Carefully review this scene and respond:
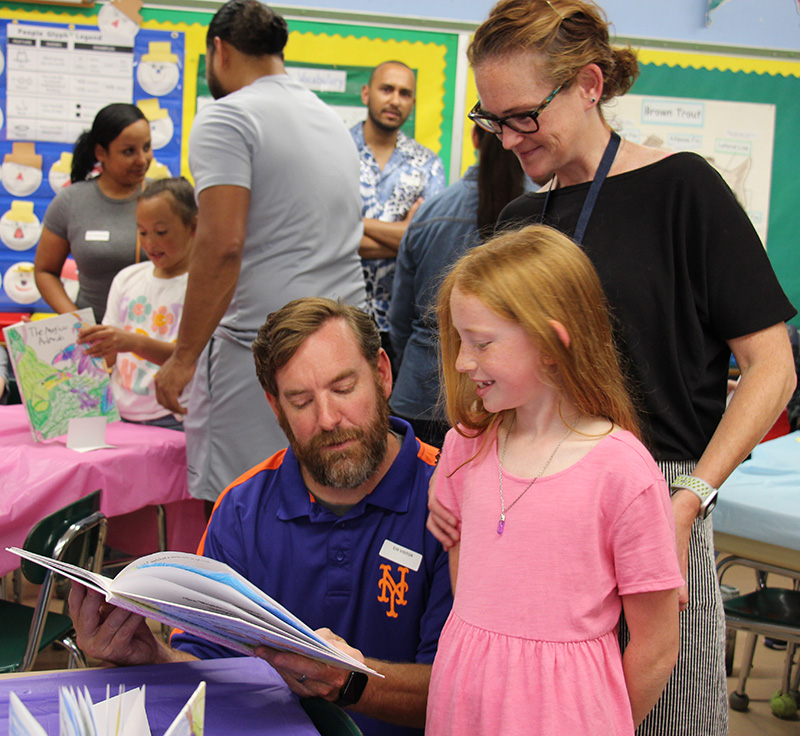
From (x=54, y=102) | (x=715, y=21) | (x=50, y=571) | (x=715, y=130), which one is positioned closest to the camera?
(x=50, y=571)

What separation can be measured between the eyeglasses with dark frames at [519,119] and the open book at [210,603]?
765 mm

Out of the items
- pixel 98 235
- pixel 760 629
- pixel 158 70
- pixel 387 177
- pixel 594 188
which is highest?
pixel 158 70

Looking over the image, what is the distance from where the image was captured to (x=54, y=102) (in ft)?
14.1

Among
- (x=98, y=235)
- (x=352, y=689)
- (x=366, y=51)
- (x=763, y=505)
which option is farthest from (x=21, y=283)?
(x=352, y=689)

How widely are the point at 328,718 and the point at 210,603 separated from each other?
27 centimetres

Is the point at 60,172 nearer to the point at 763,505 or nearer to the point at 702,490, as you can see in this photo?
the point at 763,505

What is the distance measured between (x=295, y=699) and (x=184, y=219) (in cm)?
218

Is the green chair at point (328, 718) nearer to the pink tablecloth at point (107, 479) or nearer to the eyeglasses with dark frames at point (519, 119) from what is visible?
the eyeglasses with dark frames at point (519, 119)

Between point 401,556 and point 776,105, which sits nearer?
point 401,556

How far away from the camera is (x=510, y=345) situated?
998 mm

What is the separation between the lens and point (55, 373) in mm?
2357

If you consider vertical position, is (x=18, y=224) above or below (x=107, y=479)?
above

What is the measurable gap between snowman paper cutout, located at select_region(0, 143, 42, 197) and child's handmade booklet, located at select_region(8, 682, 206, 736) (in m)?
4.23

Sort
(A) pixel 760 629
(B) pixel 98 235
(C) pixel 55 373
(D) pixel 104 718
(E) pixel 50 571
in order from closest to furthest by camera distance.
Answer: (D) pixel 104 718
(E) pixel 50 571
(A) pixel 760 629
(C) pixel 55 373
(B) pixel 98 235
